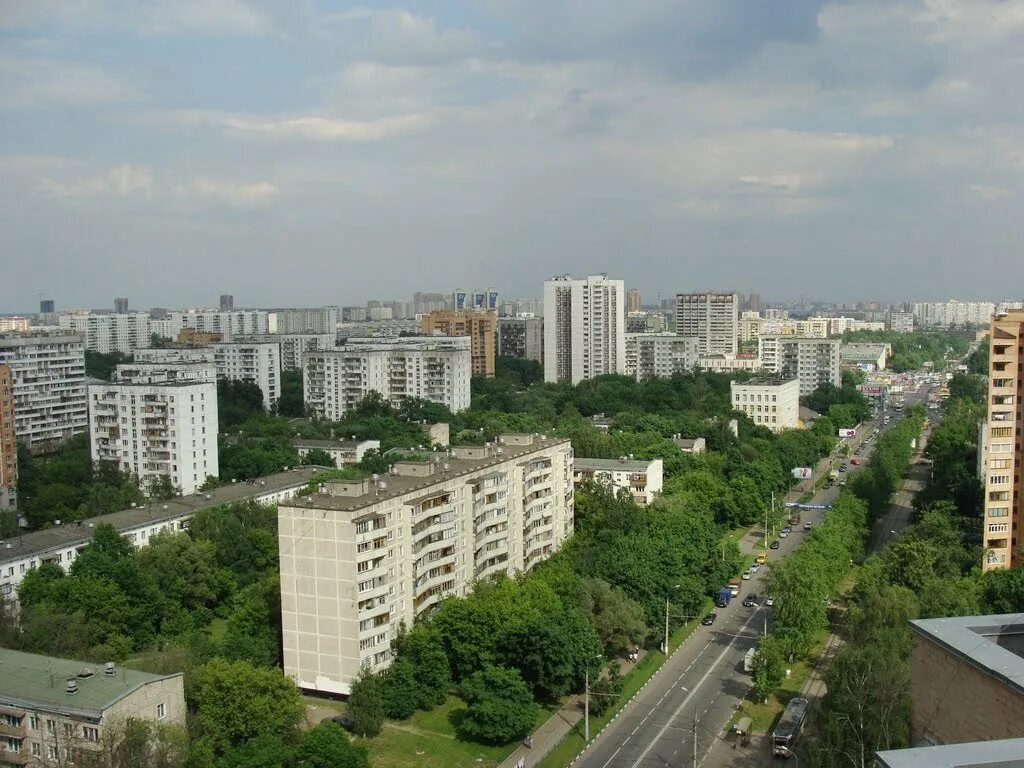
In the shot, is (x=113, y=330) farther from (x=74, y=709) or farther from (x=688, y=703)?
(x=74, y=709)

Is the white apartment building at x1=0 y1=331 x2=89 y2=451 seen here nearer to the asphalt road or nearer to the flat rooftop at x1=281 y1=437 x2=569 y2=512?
the flat rooftop at x1=281 y1=437 x2=569 y2=512

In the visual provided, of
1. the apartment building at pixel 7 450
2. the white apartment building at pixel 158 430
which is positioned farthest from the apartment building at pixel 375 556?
the apartment building at pixel 7 450

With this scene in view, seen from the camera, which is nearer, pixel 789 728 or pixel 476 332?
pixel 789 728

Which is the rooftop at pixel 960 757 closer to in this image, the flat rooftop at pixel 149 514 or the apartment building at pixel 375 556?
the apartment building at pixel 375 556

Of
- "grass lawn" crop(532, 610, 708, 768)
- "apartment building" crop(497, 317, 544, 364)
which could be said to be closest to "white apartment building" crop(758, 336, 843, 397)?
"apartment building" crop(497, 317, 544, 364)

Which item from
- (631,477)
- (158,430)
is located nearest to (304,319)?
(158,430)
